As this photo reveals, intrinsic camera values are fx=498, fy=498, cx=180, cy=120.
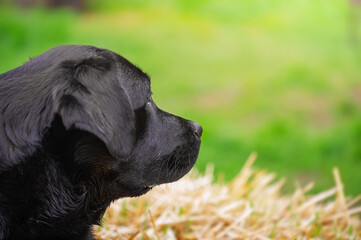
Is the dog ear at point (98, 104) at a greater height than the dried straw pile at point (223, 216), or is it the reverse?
the dog ear at point (98, 104)

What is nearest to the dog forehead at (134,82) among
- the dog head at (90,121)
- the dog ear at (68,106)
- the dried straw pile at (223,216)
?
the dog head at (90,121)

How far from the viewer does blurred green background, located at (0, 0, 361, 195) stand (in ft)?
19.4

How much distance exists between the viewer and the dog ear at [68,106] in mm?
2004

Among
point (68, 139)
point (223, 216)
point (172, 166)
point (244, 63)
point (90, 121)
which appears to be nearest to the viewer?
point (90, 121)

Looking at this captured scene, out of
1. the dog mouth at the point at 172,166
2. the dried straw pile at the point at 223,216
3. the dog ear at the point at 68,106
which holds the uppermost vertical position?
the dog ear at the point at 68,106

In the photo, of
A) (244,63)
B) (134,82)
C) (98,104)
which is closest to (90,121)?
(98,104)

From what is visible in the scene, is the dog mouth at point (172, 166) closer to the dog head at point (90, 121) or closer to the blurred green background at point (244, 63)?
the dog head at point (90, 121)

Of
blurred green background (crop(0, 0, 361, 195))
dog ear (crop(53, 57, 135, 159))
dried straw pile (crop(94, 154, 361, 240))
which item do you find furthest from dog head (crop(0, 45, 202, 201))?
blurred green background (crop(0, 0, 361, 195))

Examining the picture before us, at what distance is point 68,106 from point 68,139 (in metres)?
0.23

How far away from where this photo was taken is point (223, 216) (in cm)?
322

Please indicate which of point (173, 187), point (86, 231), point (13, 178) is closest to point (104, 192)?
point (86, 231)

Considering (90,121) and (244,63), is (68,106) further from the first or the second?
(244,63)

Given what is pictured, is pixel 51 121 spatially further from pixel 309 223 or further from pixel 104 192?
pixel 309 223

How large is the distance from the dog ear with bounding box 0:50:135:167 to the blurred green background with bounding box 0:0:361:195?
3423 millimetres
